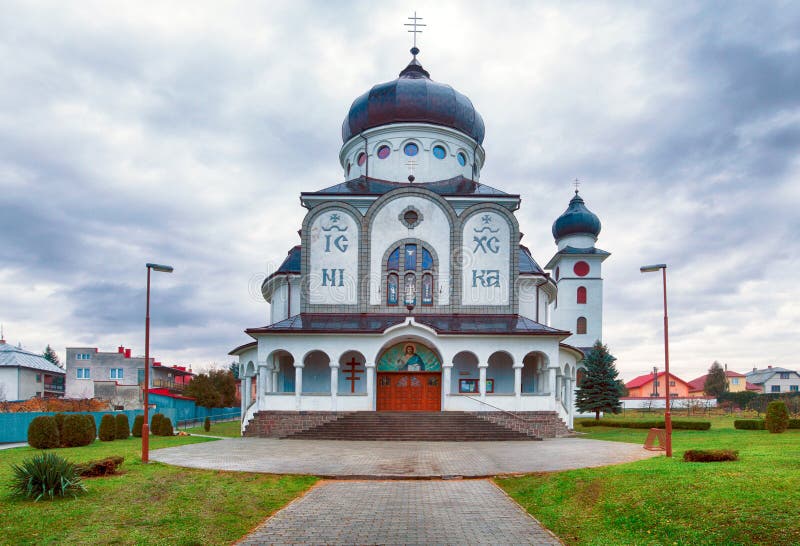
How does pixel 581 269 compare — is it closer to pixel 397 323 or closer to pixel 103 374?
pixel 397 323

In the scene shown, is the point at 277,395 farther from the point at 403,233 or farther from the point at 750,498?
the point at 750,498

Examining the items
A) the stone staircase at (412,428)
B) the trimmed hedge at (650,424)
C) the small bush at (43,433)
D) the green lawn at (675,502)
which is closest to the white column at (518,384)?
the stone staircase at (412,428)

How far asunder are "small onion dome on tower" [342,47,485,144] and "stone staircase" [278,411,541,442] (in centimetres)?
1661

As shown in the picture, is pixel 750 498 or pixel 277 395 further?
pixel 277 395

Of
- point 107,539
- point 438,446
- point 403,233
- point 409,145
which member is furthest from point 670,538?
point 409,145

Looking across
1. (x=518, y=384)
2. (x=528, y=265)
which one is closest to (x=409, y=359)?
(x=518, y=384)

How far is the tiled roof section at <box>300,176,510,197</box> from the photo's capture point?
1326 inches

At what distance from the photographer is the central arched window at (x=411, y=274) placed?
102 feet

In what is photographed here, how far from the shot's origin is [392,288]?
103 ft

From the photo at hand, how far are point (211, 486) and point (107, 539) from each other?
4256 mm

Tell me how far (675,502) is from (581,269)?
42.2 m

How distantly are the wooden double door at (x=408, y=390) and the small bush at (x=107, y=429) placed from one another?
35.8 ft

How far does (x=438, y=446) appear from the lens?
75.3 feet

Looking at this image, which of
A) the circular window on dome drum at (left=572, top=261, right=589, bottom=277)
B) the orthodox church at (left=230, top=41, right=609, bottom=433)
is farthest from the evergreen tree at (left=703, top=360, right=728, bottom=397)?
the orthodox church at (left=230, top=41, right=609, bottom=433)
